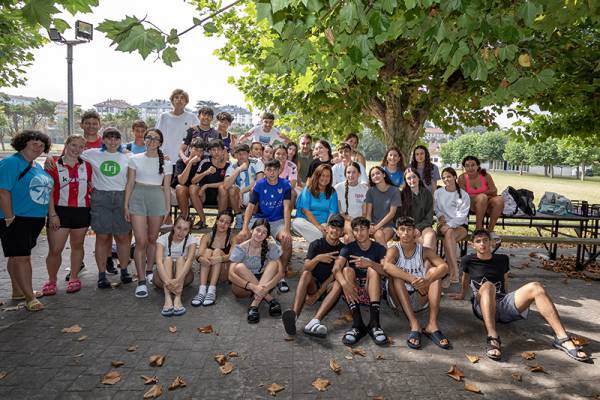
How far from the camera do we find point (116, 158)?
607 centimetres

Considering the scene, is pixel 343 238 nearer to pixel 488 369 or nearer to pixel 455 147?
pixel 488 369

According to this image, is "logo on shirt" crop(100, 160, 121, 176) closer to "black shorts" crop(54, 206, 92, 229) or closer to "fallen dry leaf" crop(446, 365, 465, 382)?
"black shorts" crop(54, 206, 92, 229)

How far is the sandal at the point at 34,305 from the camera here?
5.33 meters

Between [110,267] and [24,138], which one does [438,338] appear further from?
[24,138]

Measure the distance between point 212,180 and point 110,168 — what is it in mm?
1817

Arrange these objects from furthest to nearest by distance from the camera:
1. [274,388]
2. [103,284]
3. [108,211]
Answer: [103,284], [108,211], [274,388]

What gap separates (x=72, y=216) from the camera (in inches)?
229

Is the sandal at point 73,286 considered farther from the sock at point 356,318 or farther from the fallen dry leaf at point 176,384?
the sock at point 356,318

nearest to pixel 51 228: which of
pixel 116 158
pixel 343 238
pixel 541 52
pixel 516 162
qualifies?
pixel 116 158

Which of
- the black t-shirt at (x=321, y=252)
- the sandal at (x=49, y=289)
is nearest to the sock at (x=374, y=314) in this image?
the black t-shirt at (x=321, y=252)

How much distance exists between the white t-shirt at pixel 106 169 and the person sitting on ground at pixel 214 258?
5.23 feet

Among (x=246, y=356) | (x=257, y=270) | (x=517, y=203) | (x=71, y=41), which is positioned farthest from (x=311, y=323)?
(x=71, y=41)

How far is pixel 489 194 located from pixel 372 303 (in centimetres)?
411

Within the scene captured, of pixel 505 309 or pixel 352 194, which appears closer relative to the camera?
pixel 505 309
